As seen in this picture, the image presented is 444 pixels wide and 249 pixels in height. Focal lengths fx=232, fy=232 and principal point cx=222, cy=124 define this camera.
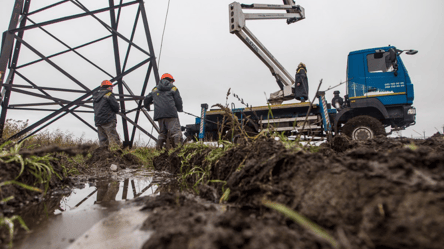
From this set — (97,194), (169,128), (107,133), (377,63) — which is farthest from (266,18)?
(97,194)

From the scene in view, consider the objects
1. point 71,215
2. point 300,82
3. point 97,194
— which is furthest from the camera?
point 300,82

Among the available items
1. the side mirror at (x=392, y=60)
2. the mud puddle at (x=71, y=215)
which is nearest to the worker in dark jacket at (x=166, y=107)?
the mud puddle at (x=71, y=215)

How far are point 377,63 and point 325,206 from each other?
675cm

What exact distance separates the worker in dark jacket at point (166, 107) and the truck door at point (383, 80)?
4966 millimetres

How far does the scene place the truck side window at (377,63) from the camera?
608 centimetres

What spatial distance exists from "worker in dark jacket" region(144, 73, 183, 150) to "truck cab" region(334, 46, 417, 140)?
13.2 feet

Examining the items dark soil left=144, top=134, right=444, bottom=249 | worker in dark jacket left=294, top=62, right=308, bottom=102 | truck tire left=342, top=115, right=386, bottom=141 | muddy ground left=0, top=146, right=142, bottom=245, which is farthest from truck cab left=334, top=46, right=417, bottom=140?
muddy ground left=0, top=146, right=142, bottom=245

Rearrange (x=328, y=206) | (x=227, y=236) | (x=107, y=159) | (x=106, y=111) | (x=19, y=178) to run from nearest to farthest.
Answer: (x=227, y=236)
(x=328, y=206)
(x=19, y=178)
(x=107, y=159)
(x=106, y=111)

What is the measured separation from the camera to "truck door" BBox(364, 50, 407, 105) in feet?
19.5

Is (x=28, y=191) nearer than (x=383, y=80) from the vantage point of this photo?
Yes

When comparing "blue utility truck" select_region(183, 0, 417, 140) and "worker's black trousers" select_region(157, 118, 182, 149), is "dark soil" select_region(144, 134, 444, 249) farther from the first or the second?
"worker's black trousers" select_region(157, 118, 182, 149)

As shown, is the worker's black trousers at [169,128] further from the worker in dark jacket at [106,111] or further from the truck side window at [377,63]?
the truck side window at [377,63]

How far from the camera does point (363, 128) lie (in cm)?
588

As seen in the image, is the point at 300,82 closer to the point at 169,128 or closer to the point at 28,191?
the point at 169,128
